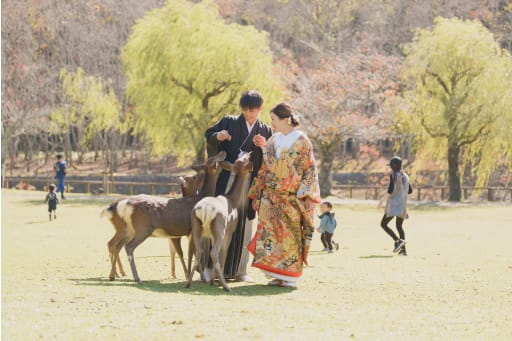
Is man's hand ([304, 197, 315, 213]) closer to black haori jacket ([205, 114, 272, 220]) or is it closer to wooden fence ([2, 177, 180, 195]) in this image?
black haori jacket ([205, 114, 272, 220])

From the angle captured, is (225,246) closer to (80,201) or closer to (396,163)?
(396,163)

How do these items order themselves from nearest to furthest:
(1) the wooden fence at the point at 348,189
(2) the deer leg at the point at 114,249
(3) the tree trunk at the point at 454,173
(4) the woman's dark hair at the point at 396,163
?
1. (2) the deer leg at the point at 114,249
2. (4) the woman's dark hair at the point at 396,163
3. (3) the tree trunk at the point at 454,173
4. (1) the wooden fence at the point at 348,189

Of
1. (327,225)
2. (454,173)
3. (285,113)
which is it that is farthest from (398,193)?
(454,173)

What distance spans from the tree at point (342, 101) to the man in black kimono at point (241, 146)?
2553 cm

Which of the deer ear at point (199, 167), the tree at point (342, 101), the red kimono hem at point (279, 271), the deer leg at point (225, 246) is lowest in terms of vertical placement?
the red kimono hem at point (279, 271)

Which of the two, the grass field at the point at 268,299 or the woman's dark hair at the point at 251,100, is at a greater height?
the woman's dark hair at the point at 251,100

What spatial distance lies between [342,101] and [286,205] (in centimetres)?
2769

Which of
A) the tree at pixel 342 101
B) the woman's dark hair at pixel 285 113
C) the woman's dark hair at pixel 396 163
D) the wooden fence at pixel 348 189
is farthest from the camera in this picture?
the wooden fence at pixel 348 189

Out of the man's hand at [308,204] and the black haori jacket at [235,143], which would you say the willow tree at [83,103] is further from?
the man's hand at [308,204]

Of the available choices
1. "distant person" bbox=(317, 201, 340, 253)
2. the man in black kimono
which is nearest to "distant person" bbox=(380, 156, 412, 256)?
"distant person" bbox=(317, 201, 340, 253)

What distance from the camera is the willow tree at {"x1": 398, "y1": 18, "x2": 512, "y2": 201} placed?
100 feet

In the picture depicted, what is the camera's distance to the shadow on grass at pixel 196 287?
8.12m

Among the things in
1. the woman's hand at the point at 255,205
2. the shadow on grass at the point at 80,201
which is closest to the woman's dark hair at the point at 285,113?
the woman's hand at the point at 255,205

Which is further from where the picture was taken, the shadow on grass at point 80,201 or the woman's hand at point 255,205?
the shadow on grass at point 80,201
